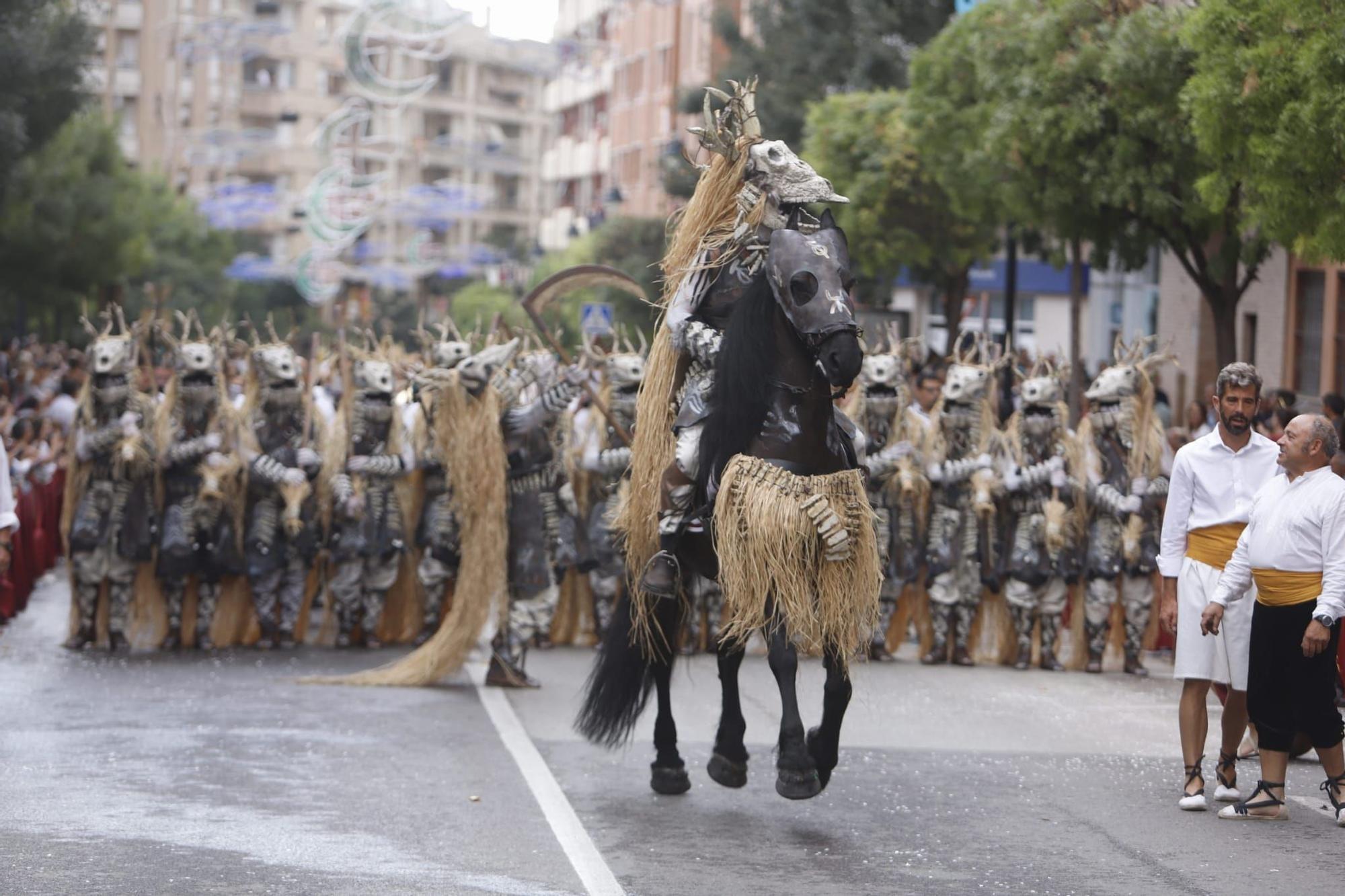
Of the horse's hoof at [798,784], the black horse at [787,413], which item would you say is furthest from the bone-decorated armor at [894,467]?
the horse's hoof at [798,784]

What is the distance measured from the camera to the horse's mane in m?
8.71

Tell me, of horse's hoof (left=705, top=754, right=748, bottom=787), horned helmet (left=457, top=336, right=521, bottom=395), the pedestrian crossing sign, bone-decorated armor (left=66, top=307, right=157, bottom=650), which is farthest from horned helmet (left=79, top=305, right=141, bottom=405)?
the pedestrian crossing sign

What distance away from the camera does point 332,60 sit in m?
105

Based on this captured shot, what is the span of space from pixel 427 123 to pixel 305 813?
11077 centimetres

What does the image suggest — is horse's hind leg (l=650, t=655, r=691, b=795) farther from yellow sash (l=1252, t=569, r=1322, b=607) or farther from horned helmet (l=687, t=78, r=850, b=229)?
yellow sash (l=1252, t=569, r=1322, b=607)

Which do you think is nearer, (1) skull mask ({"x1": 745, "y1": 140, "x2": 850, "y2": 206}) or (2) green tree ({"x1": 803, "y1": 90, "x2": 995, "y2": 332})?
(1) skull mask ({"x1": 745, "y1": 140, "x2": 850, "y2": 206})

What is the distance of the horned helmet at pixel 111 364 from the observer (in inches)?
559

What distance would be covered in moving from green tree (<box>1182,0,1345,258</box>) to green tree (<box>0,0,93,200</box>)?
12.8m

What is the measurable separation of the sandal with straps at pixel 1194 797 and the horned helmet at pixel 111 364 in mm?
→ 8013

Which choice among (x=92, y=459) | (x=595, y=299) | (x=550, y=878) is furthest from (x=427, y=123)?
(x=550, y=878)

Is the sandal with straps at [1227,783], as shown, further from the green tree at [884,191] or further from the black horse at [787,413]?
the green tree at [884,191]

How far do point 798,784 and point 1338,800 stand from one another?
2.42 metres

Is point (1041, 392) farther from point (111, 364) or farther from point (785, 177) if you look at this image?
point (111, 364)

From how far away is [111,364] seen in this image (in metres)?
14.2
